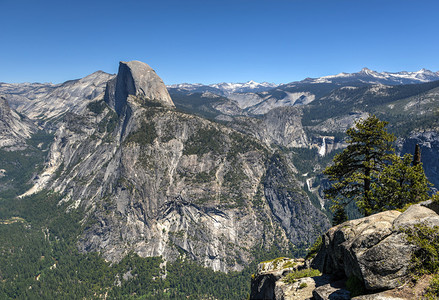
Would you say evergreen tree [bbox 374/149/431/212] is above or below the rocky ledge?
above

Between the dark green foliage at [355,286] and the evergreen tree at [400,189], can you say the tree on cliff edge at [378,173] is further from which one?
the dark green foliage at [355,286]

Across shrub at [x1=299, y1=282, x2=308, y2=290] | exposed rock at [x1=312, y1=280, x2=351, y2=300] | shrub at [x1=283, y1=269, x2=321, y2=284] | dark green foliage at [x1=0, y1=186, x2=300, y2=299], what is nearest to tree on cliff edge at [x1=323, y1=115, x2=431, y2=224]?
shrub at [x1=283, y1=269, x2=321, y2=284]

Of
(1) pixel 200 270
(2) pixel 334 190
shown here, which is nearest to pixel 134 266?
(1) pixel 200 270

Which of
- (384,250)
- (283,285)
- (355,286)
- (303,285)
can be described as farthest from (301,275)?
(384,250)

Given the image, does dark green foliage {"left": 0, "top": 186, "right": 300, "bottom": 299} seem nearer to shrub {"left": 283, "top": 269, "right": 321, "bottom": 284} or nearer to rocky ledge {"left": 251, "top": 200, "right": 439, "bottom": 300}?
shrub {"left": 283, "top": 269, "right": 321, "bottom": 284}

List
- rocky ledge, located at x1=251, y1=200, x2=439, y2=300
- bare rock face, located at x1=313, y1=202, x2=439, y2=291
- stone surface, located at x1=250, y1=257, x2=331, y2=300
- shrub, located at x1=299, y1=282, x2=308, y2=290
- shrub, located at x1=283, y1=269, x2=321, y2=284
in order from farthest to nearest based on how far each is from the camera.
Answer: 1. shrub, located at x1=283, y1=269, x2=321, y2=284
2. shrub, located at x1=299, y1=282, x2=308, y2=290
3. stone surface, located at x1=250, y1=257, x2=331, y2=300
4. bare rock face, located at x1=313, y1=202, x2=439, y2=291
5. rocky ledge, located at x1=251, y1=200, x2=439, y2=300

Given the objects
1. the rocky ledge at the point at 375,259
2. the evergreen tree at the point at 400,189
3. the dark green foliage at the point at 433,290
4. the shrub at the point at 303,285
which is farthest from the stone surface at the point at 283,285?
the evergreen tree at the point at 400,189
